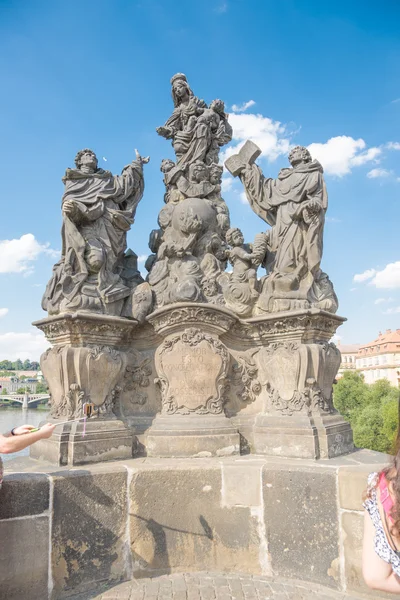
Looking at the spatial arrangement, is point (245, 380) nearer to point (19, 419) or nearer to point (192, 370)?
point (192, 370)

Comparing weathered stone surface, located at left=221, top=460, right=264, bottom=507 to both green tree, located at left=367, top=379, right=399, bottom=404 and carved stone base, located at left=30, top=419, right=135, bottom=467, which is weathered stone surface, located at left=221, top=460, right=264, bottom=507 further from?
green tree, located at left=367, top=379, right=399, bottom=404

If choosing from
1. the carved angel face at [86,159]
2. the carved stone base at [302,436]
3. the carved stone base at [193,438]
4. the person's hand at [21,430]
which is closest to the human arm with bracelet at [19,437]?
the person's hand at [21,430]

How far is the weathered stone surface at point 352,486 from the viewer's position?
13.3 feet

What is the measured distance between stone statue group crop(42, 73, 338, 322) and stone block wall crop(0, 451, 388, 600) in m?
1.71

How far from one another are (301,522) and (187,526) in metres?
1.03

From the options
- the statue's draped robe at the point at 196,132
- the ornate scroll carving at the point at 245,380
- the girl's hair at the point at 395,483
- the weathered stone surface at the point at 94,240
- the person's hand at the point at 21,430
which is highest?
the statue's draped robe at the point at 196,132

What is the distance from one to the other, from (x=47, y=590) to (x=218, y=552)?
4.92ft

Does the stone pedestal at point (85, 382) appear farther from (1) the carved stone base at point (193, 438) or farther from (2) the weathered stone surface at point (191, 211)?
(2) the weathered stone surface at point (191, 211)

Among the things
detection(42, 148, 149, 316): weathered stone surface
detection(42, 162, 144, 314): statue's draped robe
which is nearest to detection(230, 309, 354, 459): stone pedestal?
detection(42, 148, 149, 316): weathered stone surface

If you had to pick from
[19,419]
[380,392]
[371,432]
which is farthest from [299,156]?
[19,419]

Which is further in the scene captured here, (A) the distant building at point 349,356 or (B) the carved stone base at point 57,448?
(A) the distant building at point 349,356

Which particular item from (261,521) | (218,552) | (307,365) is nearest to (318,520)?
(261,521)

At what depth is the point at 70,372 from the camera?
4891 mm

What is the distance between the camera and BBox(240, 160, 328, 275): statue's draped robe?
17.5 feet
